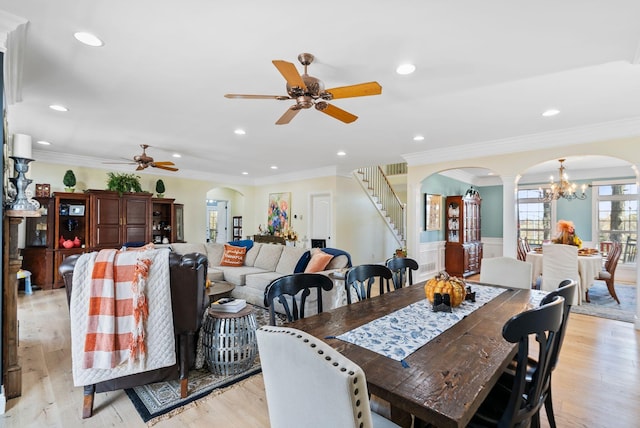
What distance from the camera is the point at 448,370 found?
1.17 metres

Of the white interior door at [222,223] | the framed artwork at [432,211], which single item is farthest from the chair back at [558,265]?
the white interior door at [222,223]

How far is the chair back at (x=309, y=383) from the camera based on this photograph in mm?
761

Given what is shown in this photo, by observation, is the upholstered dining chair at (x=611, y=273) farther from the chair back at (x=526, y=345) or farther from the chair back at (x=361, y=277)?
the chair back at (x=526, y=345)

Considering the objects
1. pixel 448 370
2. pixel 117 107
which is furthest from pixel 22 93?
pixel 448 370

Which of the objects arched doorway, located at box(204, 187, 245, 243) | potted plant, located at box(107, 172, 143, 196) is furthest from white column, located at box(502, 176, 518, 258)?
arched doorway, located at box(204, 187, 245, 243)

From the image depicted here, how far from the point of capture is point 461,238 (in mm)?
6836

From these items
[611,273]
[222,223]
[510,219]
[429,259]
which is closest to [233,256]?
[429,259]

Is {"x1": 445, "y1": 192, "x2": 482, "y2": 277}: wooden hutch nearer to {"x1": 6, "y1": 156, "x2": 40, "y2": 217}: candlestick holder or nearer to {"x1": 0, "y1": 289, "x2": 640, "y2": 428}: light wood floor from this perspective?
{"x1": 0, "y1": 289, "x2": 640, "y2": 428}: light wood floor

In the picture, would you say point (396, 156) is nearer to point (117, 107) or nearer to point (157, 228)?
point (117, 107)

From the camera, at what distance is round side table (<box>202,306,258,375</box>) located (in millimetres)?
2492

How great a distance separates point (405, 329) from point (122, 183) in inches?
258

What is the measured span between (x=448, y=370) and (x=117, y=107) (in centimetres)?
399

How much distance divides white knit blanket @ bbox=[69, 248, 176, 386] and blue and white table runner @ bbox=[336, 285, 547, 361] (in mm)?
1328

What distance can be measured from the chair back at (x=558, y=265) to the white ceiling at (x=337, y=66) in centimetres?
174
